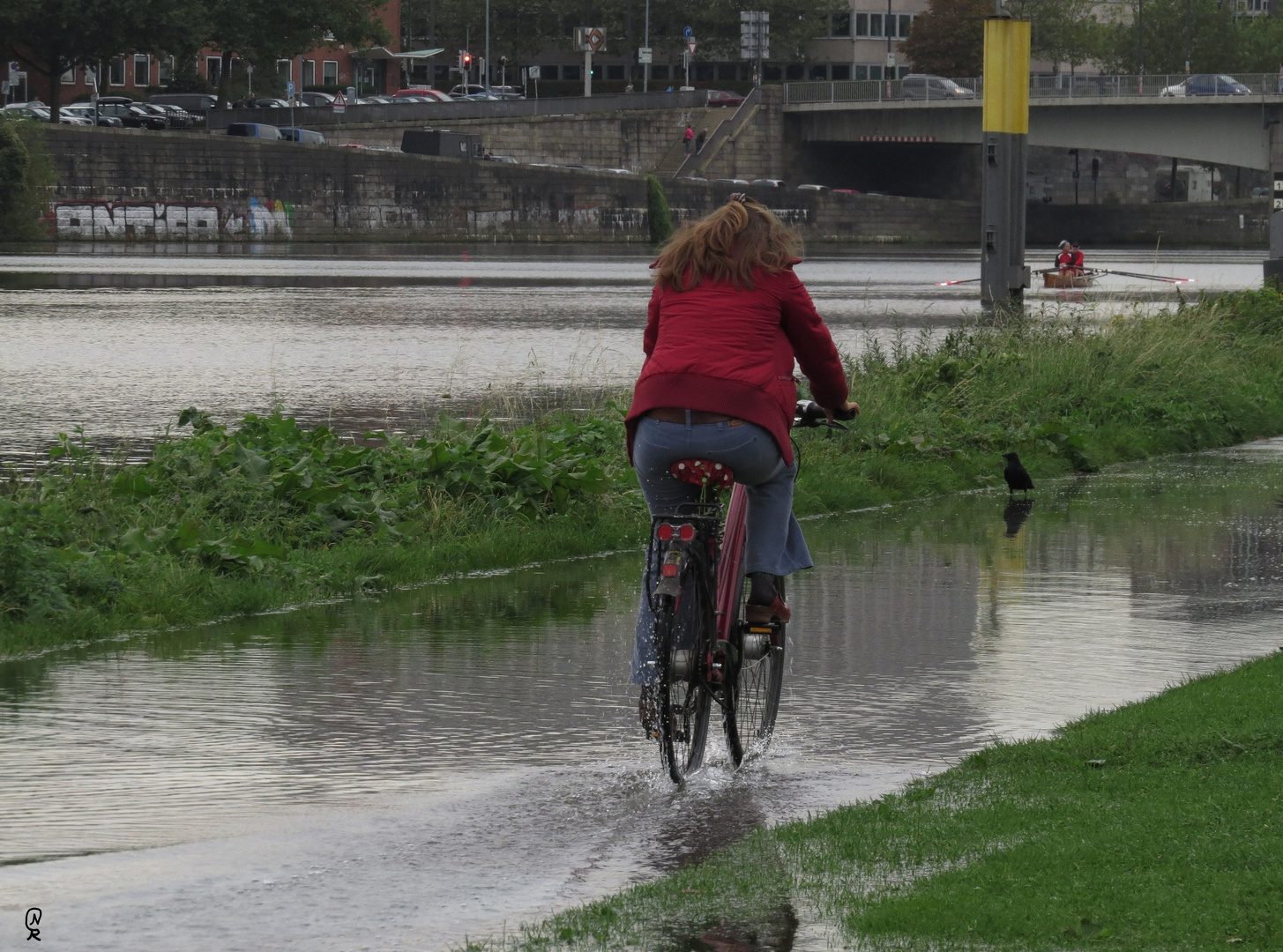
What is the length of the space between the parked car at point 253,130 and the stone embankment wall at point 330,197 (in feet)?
12.8

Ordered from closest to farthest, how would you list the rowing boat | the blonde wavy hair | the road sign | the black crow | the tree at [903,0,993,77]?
the blonde wavy hair, the black crow, the rowing boat, the road sign, the tree at [903,0,993,77]

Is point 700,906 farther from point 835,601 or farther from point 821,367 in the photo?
point 835,601

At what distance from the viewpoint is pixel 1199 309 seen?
21562 mm

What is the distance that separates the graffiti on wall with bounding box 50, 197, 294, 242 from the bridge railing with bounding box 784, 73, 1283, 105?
1111 inches

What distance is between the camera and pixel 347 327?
108 feet

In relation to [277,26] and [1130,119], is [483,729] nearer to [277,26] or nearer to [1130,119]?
[1130,119]

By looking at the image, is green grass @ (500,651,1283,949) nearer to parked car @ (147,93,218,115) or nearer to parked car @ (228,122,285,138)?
parked car @ (228,122,285,138)

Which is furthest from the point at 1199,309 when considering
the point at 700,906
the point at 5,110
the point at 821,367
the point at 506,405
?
the point at 5,110

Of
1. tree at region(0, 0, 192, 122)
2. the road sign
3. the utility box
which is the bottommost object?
the utility box

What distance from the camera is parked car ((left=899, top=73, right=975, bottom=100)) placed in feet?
310

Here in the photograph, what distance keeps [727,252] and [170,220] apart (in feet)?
255

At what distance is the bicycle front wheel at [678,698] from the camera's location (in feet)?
18.4

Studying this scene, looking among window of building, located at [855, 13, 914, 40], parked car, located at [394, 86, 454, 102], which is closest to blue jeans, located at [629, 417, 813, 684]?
parked car, located at [394, 86, 454, 102]

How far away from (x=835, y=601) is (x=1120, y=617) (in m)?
1.22
